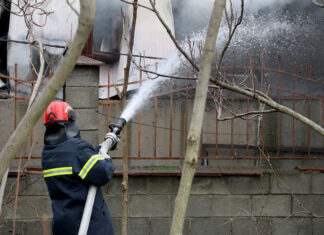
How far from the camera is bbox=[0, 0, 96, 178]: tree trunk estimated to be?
1.79 metres

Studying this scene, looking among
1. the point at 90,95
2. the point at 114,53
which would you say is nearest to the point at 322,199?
the point at 90,95

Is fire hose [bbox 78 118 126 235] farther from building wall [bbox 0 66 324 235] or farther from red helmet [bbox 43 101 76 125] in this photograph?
building wall [bbox 0 66 324 235]

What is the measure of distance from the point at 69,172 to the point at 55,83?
6.43ft

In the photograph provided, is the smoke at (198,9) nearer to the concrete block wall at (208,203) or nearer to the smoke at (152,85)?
the smoke at (152,85)

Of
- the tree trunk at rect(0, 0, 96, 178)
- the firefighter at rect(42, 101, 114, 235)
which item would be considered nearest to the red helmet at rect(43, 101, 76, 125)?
the firefighter at rect(42, 101, 114, 235)

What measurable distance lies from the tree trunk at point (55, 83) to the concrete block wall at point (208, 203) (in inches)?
142

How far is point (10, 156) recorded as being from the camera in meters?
1.83

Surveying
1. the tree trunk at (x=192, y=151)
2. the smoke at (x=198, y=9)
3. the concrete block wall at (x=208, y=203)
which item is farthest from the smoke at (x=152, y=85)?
the tree trunk at (x=192, y=151)

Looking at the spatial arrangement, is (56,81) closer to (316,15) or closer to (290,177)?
(290,177)

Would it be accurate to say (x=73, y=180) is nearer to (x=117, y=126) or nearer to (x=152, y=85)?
(x=117, y=126)

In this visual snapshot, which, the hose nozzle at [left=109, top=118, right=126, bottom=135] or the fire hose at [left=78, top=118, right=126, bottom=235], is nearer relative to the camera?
the fire hose at [left=78, top=118, right=126, bottom=235]

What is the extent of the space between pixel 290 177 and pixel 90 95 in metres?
2.55

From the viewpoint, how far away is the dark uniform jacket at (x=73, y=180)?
3579 millimetres

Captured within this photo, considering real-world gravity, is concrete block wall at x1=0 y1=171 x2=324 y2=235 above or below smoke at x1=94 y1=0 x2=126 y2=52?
below
